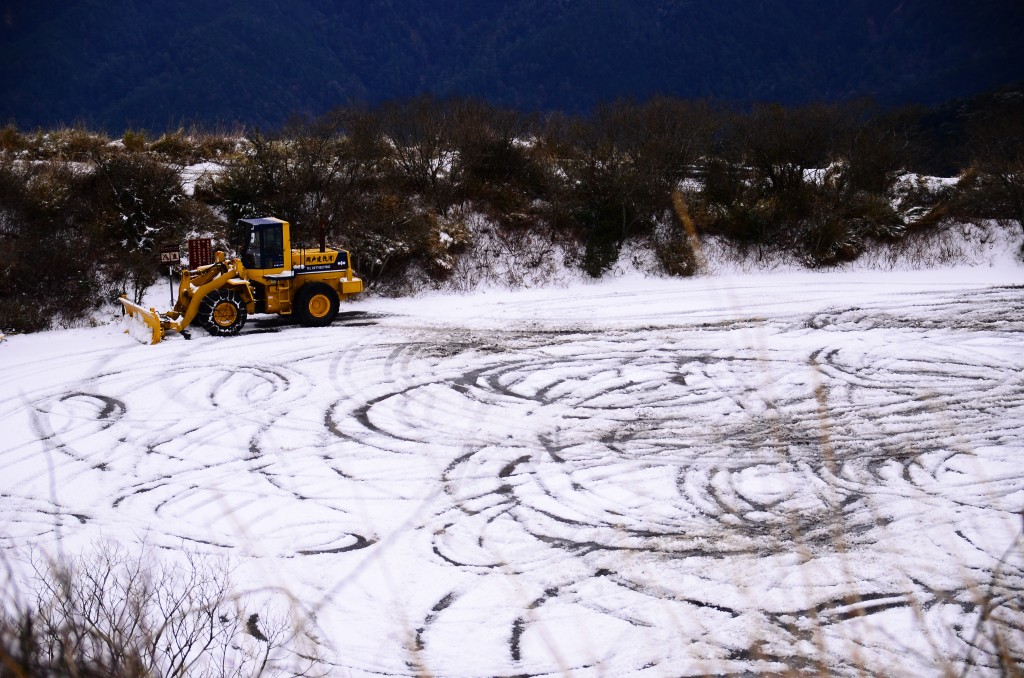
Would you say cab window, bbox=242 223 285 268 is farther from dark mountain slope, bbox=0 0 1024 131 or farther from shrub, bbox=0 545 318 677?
dark mountain slope, bbox=0 0 1024 131

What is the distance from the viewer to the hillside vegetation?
19.9m

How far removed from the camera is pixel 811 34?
163 ft

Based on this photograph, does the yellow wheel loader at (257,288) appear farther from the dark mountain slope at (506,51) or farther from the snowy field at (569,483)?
the dark mountain slope at (506,51)

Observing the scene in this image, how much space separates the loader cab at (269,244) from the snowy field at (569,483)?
1.72 meters

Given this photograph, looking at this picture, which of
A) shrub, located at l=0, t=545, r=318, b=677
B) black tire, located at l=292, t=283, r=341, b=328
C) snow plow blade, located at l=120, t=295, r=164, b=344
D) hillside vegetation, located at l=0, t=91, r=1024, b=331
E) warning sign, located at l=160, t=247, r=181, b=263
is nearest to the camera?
shrub, located at l=0, t=545, r=318, b=677

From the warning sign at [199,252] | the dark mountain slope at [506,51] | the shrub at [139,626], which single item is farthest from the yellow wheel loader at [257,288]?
the dark mountain slope at [506,51]

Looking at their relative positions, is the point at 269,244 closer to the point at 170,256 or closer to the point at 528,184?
the point at 170,256

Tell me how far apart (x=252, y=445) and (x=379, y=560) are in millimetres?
3329

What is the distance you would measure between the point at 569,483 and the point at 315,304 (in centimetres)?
896

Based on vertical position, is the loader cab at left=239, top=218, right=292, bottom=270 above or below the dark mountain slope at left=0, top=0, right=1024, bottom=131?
below

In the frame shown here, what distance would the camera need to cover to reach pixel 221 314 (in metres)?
15.1

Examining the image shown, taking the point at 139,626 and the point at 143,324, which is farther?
the point at 143,324

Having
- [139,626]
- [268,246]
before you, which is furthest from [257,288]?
[139,626]

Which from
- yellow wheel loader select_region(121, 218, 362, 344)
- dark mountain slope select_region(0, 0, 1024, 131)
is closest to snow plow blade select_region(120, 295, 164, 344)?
yellow wheel loader select_region(121, 218, 362, 344)
